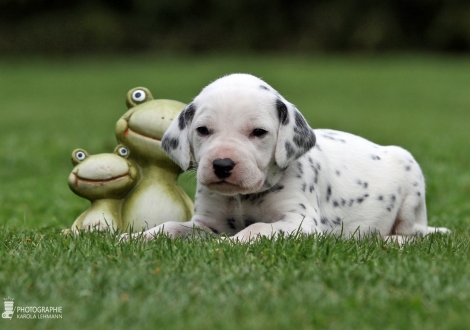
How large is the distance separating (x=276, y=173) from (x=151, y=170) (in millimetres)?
1306

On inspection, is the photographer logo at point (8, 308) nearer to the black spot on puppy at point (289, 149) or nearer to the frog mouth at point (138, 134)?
the black spot on puppy at point (289, 149)

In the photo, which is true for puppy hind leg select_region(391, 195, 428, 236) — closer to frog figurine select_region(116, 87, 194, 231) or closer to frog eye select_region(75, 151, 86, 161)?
frog figurine select_region(116, 87, 194, 231)

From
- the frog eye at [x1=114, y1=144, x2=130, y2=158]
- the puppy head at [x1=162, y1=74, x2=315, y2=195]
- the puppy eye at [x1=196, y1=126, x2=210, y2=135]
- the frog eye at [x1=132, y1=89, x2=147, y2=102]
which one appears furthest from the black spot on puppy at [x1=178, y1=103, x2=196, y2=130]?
the frog eye at [x1=132, y1=89, x2=147, y2=102]

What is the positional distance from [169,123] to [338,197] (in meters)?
1.55

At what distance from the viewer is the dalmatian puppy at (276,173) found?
5191 millimetres

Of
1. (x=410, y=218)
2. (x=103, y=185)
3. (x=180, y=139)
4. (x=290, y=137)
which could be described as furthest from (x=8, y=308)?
(x=410, y=218)

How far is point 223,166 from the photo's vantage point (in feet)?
16.4

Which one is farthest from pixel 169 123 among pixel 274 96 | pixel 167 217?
pixel 274 96

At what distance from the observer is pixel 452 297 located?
3.89 metres

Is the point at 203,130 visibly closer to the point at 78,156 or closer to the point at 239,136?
the point at 239,136

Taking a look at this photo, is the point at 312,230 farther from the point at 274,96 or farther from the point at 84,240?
the point at 84,240

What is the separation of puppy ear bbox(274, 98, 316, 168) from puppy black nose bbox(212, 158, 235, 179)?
0.50 meters

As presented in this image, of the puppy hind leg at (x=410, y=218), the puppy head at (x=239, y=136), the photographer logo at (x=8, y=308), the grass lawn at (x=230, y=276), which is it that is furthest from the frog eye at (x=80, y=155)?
the puppy hind leg at (x=410, y=218)

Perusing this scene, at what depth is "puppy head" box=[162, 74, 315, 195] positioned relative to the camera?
16.7 ft
